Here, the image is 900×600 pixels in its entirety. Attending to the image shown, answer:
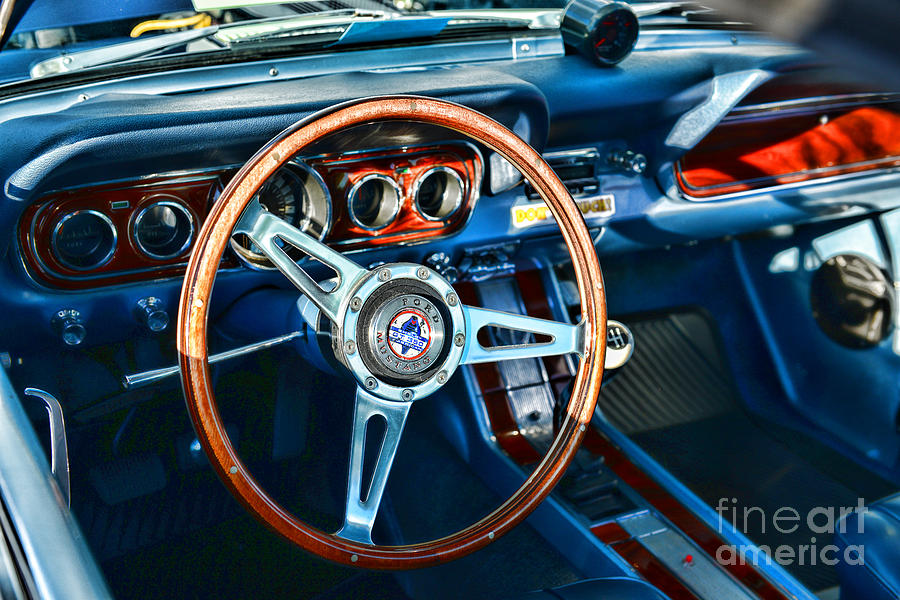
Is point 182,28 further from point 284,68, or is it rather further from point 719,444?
point 719,444

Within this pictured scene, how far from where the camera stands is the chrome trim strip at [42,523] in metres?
0.71

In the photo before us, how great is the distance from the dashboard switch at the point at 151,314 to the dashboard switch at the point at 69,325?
0.36ft

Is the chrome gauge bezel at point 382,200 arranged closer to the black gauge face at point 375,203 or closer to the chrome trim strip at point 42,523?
the black gauge face at point 375,203

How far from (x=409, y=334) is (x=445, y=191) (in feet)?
1.92

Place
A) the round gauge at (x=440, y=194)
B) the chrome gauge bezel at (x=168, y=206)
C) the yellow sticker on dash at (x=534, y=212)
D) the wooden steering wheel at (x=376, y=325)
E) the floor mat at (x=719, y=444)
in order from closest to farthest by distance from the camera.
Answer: the wooden steering wheel at (x=376, y=325), the chrome gauge bezel at (x=168, y=206), the round gauge at (x=440, y=194), the yellow sticker on dash at (x=534, y=212), the floor mat at (x=719, y=444)

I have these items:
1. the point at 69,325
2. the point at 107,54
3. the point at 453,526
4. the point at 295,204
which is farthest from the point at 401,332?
the point at 453,526

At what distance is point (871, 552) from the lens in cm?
138

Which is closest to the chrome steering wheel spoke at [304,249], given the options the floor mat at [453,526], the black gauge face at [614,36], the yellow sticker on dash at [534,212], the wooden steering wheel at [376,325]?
the wooden steering wheel at [376,325]

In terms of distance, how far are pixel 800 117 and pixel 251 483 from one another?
1.82 metres

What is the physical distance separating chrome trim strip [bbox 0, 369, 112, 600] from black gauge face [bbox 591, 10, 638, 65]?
149 cm

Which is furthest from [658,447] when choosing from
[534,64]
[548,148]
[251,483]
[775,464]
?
[251,483]

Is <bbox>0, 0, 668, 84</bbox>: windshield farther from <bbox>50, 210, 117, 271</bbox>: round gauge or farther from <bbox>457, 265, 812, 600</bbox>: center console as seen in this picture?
<bbox>457, 265, 812, 600</bbox>: center console

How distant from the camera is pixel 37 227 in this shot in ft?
4.97

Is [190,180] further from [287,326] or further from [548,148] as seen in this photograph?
[548,148]
